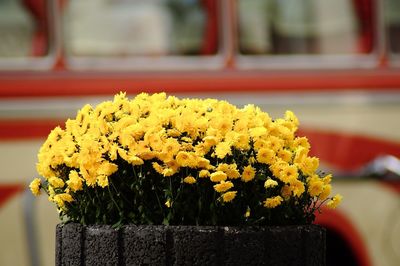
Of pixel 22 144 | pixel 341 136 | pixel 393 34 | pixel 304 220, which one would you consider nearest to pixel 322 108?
pixel 341 136

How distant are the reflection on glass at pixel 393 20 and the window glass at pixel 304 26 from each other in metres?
0.12

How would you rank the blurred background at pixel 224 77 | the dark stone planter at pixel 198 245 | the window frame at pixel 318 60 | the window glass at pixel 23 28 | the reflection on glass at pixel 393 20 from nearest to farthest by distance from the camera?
the dark stone planter at pixel 198 245, the blurred background at pixel 224 77, the window glass at pixel 23 28, the window frame at pixel 318 60, the reflection on glass at pixel 393 20

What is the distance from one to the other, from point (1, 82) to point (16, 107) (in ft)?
0.58

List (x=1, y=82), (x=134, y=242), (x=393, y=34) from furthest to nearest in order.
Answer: (x=393, y=34) < (x=1, y=82) < (x=134, y=242)

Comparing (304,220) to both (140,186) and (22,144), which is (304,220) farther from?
(22,144)

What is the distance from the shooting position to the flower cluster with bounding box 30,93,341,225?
3826mm

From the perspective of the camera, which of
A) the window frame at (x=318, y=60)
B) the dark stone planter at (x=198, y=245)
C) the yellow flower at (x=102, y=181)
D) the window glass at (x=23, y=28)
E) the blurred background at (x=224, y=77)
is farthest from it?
the window frame at (x=318, y=60)

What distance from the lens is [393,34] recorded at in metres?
7.66

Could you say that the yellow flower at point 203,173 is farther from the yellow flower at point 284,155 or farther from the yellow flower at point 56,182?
the yellow flower at point 56,182

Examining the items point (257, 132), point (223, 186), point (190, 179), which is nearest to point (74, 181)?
point (190, 179)

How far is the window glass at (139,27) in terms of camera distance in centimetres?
718

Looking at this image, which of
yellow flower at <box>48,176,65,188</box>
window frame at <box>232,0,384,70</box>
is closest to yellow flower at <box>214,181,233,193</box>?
yellow flower at <box>48,176,65,188</box>

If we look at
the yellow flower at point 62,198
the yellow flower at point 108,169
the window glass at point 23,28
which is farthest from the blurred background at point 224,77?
the yellow flower at point 108,169

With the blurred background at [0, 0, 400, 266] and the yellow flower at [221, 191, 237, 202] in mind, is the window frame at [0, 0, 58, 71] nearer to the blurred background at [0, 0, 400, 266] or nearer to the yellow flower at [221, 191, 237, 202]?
the blurred background at [0, 0, 400, 266]
